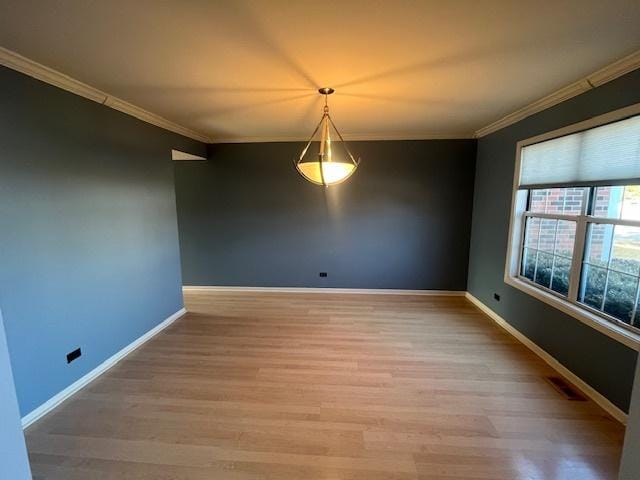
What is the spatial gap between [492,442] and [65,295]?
3.30m

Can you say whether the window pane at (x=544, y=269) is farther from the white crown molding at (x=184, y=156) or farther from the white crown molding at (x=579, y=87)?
the white crown molding at (x=184, y=156)

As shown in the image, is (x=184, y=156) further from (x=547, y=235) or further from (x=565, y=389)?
(x=565, y=389)

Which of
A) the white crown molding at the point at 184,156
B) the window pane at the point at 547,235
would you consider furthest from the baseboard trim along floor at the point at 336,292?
the white crown molding at the point at 184,156

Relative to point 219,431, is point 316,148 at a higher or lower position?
higher

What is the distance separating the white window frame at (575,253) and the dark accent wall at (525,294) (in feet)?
0.19

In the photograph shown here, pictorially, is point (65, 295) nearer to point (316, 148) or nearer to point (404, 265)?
point (316, 148)

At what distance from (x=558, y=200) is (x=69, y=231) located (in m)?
4.38

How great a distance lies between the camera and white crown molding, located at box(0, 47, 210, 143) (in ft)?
6.05

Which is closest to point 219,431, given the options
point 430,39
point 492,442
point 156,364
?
point 156,364

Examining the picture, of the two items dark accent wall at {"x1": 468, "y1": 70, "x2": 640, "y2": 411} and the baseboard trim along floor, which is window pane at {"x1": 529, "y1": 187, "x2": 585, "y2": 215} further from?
the baseboard trim along floor

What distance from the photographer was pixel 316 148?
14.5 feet

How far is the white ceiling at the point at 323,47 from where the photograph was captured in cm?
140

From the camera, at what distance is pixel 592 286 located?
92.6 inches

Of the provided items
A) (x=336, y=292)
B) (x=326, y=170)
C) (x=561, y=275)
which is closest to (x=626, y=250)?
(x=561, y=275)
